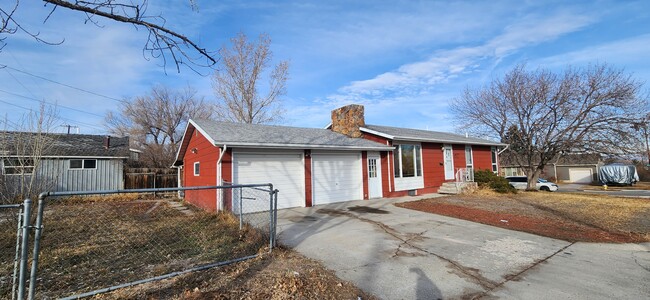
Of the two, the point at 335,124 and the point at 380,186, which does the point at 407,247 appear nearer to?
the point at 380,186

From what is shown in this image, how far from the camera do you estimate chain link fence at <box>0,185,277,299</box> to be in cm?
365

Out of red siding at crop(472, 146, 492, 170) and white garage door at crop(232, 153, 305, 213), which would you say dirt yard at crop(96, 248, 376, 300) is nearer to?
white garage door at crop(232, 153, 305, 213)

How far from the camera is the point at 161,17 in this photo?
3029mm

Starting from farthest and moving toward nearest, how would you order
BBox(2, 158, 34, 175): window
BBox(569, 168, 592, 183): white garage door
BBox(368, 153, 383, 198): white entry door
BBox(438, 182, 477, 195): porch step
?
BBox(569, 168, 592, 183): white garage door < BBox(438, 182, 477, 195): porch step < BBox(368, 153, 383, 198): white entry door < BBox(2, 158, 34, 175): window

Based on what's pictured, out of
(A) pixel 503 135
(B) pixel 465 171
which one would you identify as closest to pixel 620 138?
(A) pixel 503 135

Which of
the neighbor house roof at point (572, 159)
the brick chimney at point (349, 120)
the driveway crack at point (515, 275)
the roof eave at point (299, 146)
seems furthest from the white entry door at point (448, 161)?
the driveway crack at point (515, 275)

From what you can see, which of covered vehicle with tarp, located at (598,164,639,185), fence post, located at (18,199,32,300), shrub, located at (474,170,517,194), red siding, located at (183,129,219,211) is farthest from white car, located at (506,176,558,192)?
fence post, located at (18,199,32,300)

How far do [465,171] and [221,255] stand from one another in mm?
14238

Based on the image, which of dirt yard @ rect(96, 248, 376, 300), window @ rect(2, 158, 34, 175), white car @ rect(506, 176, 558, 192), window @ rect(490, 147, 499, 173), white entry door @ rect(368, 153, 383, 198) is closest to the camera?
dirt yard @ rect(96, 248, 376, 300)

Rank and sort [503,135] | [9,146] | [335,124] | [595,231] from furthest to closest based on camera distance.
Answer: [503,135], [335,124], [9,146], [595,231]

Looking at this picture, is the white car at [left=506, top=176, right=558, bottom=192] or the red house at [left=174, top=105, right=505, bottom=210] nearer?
the red house at [left=174, top=105, right=505, bottom=210]

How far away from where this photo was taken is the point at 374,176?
12938 millimetres

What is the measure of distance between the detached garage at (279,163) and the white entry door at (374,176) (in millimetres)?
390

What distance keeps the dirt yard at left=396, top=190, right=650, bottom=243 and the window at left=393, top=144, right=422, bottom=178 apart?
92.5 inches
